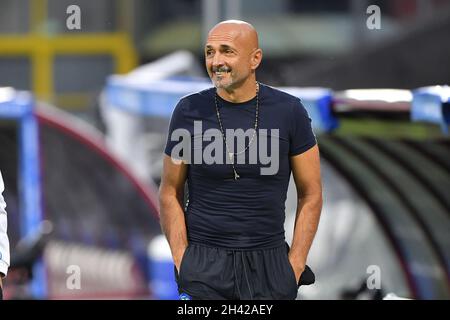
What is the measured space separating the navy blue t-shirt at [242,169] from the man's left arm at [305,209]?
0.15 feet

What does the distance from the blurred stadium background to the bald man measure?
8.30 ft

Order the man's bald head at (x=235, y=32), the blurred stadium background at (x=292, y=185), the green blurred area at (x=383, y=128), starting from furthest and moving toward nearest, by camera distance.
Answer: the blurred stadium background at (x=292, y=185) < the green blurred area at (x=383, y=128) < the man's bald head at (x=235, y=32)

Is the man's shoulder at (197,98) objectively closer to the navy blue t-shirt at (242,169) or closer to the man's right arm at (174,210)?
the navy blue t-shirt at (242,169)

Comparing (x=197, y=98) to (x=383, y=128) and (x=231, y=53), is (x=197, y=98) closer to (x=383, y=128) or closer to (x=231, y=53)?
(x=231, y=53)

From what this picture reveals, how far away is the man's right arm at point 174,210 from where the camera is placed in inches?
164

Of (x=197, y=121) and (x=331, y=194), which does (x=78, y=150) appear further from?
(x=197, y=121)

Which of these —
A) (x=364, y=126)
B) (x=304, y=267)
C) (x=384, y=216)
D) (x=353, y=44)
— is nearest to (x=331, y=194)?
(x=384, y=216)

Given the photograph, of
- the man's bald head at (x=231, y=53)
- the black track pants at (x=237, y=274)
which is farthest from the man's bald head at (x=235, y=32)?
the black track pants at (x=237, y=274)

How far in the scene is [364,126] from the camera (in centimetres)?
778

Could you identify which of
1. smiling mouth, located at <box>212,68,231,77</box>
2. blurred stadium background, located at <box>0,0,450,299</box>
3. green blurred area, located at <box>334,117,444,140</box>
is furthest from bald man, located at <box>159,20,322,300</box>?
green blurred area, located at <box>334,117,444,140</box>

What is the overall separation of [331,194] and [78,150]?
265cm

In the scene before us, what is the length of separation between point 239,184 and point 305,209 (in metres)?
0.24

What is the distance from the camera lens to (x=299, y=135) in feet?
13.6

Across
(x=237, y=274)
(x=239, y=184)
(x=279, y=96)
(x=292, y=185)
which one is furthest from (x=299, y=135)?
(x=292, y=185)
